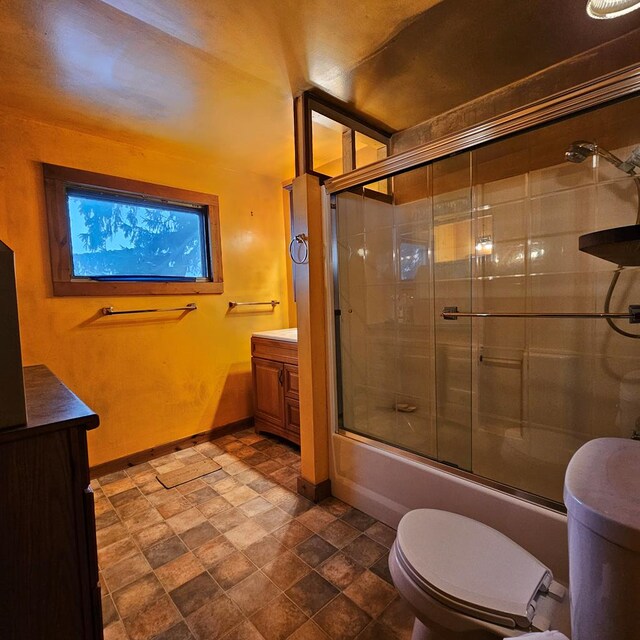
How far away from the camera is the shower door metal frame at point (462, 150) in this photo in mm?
1089

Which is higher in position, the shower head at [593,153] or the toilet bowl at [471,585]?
the shower head at [593,153]

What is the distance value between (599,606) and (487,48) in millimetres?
1981

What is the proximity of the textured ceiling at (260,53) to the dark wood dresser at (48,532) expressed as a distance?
1.49 metres

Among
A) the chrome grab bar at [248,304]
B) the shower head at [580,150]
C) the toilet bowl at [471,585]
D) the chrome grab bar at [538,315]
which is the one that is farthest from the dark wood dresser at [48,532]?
the chrome grab bar at [248,304]

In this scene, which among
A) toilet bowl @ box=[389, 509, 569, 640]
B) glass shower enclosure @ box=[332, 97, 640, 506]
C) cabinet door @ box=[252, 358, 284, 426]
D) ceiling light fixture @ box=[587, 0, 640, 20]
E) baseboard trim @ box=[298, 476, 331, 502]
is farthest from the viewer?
cabinet door @ box=[252, 358, 284, 426]

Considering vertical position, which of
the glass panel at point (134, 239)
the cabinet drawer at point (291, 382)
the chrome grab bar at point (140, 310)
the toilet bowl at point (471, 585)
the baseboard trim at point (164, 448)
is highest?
the glass panel at point (134, 239)

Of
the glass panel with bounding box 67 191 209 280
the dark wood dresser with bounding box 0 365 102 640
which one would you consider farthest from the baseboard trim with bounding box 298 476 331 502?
the glass panel with bounding box 67 191 209 280

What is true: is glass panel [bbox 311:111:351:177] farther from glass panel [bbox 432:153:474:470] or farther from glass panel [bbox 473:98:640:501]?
glass panel [bbox 473:98:640:501]

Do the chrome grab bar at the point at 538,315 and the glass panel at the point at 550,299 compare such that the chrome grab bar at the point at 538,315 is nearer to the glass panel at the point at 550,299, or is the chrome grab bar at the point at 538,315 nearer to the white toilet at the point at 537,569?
the glass panel at the point at 550,299

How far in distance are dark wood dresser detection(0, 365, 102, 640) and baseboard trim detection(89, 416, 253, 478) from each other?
159 centimetres

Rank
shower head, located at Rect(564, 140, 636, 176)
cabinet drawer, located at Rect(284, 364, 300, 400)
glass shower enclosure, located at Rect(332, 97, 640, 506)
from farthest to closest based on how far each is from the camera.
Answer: cabinet drawer, located at Rect(284, 364, 300, 400), glass shower enclosure, located at Rect(332, 97, 640, 506), shower head, located at Rect(564, 140, 636, 176)

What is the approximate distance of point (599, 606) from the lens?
548mm

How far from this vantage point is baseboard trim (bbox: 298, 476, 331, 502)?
75.4 inches

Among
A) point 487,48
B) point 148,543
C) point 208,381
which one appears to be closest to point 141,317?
point 208,381
